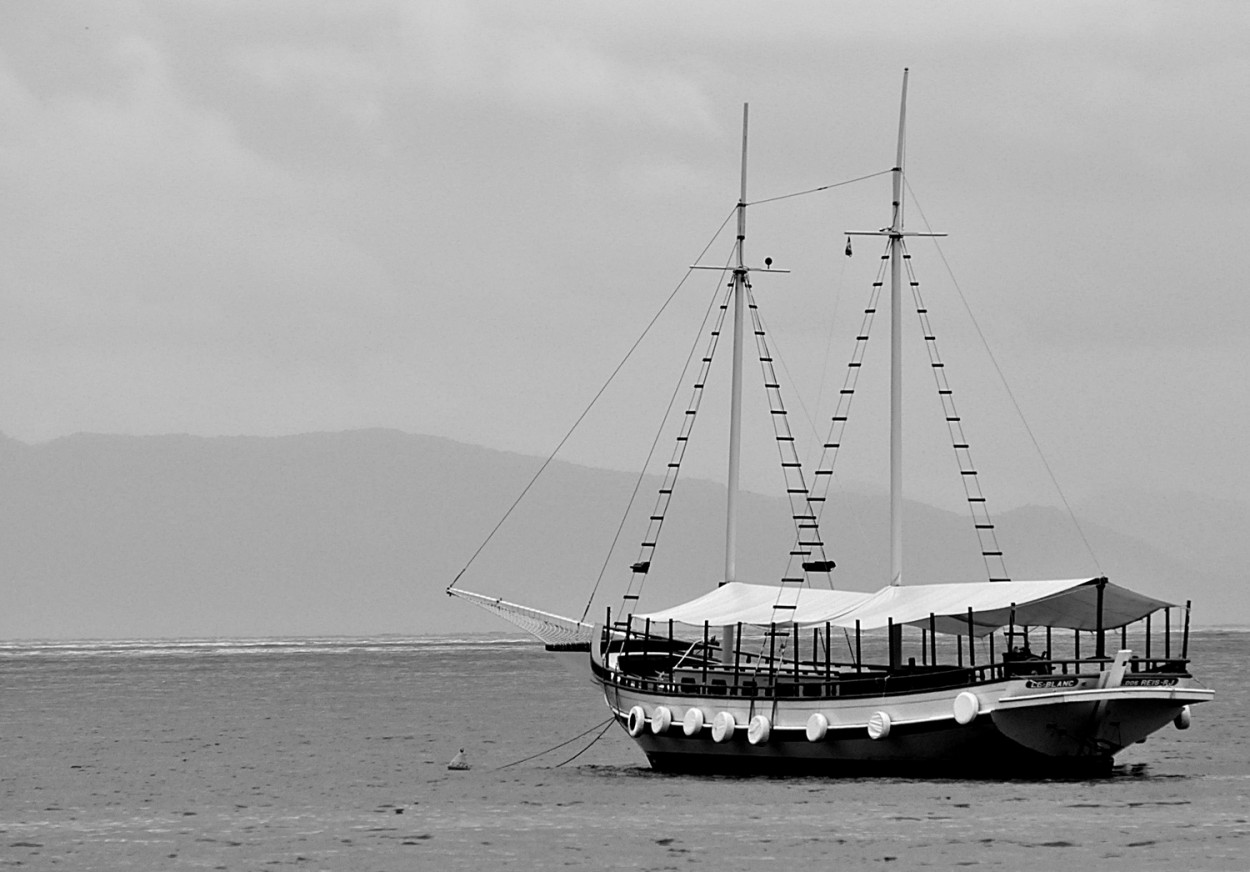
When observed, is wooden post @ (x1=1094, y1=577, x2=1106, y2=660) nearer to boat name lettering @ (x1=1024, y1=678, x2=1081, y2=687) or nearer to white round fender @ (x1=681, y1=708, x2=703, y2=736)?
boat name lettering @ (x1=1024, y1=678, x2=1081, y2=687)

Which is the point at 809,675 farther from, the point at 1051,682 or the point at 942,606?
the point at 1051,682

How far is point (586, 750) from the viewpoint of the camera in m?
83.1

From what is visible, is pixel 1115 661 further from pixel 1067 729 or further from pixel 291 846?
pixel 291 846

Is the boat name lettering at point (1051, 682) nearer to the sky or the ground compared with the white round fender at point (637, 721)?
nearer to the sky

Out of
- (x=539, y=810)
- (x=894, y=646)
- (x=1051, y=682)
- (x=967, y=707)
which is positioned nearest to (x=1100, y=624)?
(x=1051, y=682)

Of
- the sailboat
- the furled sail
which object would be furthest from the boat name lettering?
the furled sail

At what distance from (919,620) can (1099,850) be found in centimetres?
1580

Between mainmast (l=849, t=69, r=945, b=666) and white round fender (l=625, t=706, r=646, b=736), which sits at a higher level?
mainmast (l=849, t=69, r=945, b=666)

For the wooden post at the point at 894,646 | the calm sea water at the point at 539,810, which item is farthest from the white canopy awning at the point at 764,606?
the calm sea water at the point at 539,810

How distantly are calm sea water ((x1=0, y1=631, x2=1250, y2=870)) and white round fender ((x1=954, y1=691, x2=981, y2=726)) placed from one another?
6.76ft

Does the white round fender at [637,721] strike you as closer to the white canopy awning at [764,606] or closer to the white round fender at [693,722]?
the white round fender at [693,722]

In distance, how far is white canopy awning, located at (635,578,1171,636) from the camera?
55.9 metres

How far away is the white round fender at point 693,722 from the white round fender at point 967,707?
1028 cm

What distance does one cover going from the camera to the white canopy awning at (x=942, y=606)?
2201 inches
